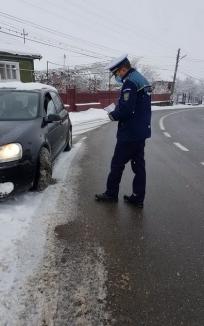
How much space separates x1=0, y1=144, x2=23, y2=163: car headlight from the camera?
4141 millimetres

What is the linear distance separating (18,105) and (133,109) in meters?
2.28

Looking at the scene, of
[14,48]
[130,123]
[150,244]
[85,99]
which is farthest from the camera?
[85,99]

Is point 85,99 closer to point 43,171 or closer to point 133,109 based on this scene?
point 43,171

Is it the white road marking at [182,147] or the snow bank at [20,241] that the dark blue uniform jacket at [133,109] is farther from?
the white road marking at [182,147]

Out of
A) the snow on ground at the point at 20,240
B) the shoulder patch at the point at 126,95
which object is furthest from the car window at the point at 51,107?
the shoulder patch at the point at 126,95

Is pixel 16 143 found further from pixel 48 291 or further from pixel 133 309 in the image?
pixel 133 309

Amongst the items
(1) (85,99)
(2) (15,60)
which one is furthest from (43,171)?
(2) (15,60)

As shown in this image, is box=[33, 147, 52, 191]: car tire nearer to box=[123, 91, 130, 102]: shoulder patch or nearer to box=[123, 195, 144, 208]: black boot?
box=[123, 195, 144, 208]: black boot

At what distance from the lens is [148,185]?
5711mm

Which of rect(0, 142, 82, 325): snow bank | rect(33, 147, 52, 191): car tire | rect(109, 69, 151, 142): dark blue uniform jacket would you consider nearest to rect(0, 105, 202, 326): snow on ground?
rect(0, 142, 82, 325): snow bank

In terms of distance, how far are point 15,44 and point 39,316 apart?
2544 centimetres

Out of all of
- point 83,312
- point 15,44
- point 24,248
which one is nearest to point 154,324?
point 83,312

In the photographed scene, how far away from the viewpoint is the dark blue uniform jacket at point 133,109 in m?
4.21

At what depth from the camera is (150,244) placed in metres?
3.62
